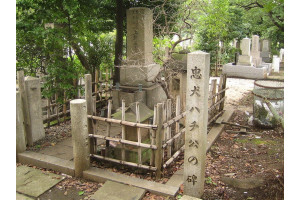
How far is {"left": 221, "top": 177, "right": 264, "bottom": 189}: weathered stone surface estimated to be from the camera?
4.68 meters

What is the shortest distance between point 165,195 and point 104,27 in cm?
741

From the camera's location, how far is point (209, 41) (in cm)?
1781

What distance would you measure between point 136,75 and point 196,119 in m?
5.10

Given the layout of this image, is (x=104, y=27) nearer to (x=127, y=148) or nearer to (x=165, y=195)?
(x=127, y=148)

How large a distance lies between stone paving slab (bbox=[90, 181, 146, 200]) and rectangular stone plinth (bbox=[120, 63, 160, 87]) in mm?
4857

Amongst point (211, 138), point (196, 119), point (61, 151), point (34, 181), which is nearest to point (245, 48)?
point (211, 138)

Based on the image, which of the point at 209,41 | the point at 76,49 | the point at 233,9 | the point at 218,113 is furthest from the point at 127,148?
the point at 233,9

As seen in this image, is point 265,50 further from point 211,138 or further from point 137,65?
point 211,138

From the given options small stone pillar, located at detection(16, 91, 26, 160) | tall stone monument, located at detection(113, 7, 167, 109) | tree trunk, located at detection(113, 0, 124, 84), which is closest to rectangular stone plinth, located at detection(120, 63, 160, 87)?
tall stone monument, located at detection(113, 7, 167, 109)

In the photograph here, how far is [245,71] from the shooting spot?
16406mm

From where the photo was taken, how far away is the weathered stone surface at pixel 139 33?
→ 28.1 feet

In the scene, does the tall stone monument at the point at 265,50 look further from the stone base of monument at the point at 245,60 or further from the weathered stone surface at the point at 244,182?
the weathered stone surface at the point at 244,182

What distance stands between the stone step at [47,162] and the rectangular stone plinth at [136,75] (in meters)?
4.21

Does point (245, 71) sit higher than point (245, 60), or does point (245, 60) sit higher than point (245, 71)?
point (245, 60)
